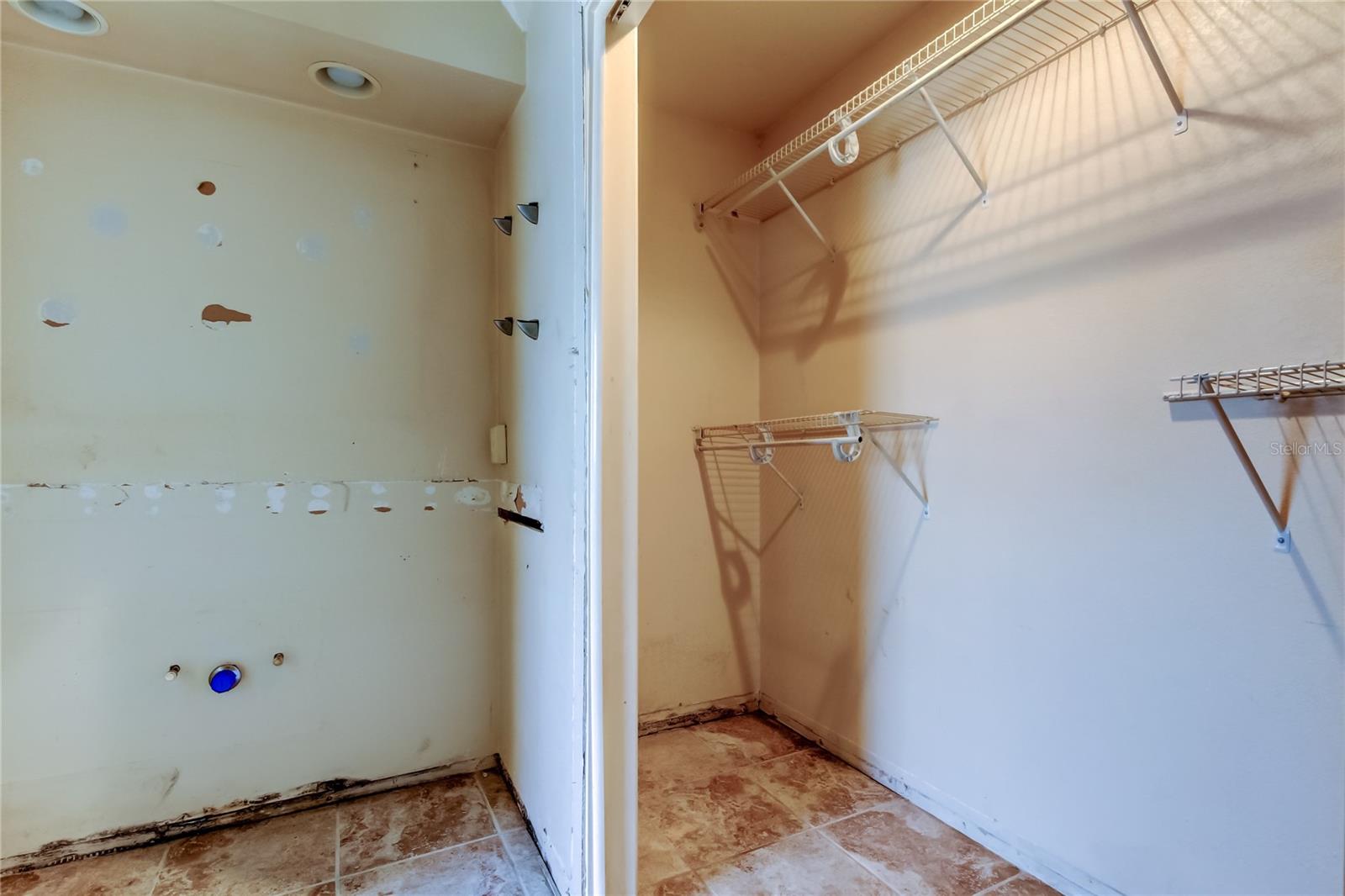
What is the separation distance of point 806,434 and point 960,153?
3.39 feet

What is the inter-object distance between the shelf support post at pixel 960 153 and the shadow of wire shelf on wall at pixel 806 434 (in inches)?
25.0

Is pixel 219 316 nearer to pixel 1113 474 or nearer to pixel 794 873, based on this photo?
pixel 794 873

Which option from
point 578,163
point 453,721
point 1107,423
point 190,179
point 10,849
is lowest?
point 10,849

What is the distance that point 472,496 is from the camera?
77.3 inches

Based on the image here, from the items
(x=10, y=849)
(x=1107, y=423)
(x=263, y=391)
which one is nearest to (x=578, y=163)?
(x=263, y=391)

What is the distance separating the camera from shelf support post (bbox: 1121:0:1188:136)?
1.17 m

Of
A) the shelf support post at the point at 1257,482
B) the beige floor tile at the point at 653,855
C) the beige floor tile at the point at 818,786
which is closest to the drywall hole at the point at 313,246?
the beige floor tile at the point at 653,855

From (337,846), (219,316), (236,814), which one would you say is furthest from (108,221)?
(337,846)

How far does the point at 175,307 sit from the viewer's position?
1.63 m

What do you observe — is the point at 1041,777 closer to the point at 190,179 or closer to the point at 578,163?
the point at 578,163

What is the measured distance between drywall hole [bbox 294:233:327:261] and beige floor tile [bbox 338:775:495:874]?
5.43 feet

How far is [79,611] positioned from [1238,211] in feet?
9.31

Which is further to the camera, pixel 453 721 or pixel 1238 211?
pixel 453 721

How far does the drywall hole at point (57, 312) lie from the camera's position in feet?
4.98
